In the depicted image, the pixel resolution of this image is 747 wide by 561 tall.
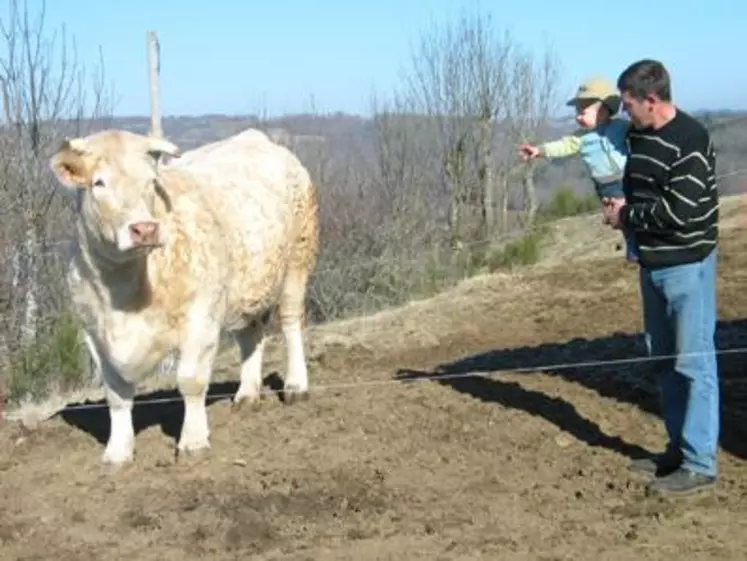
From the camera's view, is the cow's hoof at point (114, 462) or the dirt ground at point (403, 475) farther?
the cow's hoof at point (114, 462)

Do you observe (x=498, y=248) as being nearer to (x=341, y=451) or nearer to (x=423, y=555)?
(x=341, y=451)

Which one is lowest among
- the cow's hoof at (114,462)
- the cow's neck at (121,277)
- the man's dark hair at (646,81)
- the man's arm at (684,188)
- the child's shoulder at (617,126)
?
the cow's hoof at (114,462)

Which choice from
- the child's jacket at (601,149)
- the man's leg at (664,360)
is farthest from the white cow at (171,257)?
the man's leg at (664,360)

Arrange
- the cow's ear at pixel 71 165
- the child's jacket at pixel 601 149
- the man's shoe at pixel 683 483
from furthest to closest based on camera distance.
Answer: the child's jacket at pixel 601 149
the cow's ear at pixel 71 165
the man's shoe at pixel 683 483

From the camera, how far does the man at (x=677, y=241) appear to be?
612cm

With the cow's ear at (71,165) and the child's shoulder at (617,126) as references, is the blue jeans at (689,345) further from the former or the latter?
the cow's ear at (71,165)

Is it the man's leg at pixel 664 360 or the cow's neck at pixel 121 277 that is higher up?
the cow's neck at pixel 121 277

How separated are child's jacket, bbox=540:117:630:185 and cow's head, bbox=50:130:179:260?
2464mm

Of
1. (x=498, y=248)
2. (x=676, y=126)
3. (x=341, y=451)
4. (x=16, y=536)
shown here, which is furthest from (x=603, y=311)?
(x=498, y=248)

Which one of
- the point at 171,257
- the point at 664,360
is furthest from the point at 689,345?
the point at 171,257

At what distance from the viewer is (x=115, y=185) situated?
673 cm

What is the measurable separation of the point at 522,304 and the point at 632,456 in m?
6.43

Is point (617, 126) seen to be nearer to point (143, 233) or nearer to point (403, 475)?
point (403, 475)

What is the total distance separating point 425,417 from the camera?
8.20 meters
